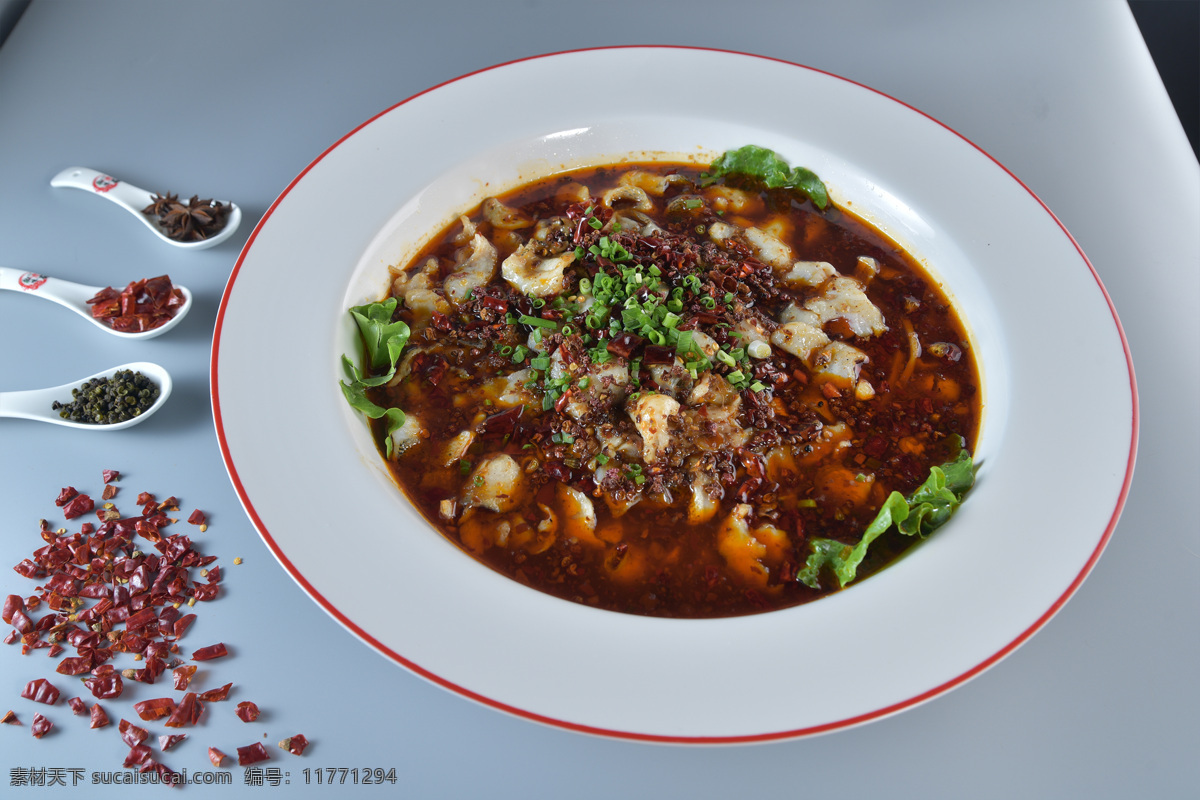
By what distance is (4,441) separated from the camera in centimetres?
378

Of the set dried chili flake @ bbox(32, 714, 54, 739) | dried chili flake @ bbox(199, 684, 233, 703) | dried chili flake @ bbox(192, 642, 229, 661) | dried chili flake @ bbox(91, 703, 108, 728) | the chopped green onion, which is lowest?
dried chili flake @ bbox(32, 714, 54, 739)

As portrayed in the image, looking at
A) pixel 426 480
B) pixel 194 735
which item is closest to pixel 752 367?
pixel 426 480

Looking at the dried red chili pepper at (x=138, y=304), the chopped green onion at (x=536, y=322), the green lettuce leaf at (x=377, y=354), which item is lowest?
the dried red chili pepper at (x=138, y=304)

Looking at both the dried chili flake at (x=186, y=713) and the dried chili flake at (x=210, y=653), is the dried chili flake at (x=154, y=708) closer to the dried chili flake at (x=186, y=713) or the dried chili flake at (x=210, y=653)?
the dried chili flake at (x=186, y=713)

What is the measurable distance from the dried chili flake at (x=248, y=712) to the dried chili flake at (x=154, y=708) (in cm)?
26

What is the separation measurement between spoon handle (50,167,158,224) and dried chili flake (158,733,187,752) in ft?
10.1

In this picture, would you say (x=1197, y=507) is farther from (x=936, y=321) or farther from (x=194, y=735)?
(x=194, y=735)

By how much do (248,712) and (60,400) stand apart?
2031 millimetres

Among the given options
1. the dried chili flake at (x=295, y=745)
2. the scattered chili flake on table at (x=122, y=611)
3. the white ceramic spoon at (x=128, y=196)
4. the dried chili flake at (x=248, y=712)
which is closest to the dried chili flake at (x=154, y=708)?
the scattered chili flake on table at (x=122, y=611)

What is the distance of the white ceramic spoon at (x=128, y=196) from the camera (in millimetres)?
4527

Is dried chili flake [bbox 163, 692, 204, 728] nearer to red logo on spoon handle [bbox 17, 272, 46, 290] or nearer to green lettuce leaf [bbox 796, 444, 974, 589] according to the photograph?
green lettuce leaf [bbox 796, 444, 974, 589]

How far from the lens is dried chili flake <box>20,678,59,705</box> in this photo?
3012 millimetres

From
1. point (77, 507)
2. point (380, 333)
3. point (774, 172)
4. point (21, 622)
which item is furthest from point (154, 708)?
point (774, 172)

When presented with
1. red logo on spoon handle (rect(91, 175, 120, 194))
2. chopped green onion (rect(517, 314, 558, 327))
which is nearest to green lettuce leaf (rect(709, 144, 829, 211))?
chopped green onion (rect(517, 314, 558, 327))
